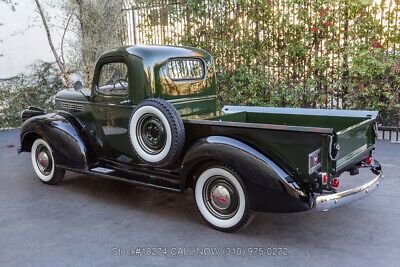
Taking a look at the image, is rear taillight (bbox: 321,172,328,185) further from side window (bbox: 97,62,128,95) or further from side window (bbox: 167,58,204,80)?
side window (bbox: 97,62,128,95)

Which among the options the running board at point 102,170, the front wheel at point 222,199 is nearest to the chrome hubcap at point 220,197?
the front wheel at point 222,199

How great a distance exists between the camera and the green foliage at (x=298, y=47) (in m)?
7.33

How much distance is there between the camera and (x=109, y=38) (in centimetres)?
1073

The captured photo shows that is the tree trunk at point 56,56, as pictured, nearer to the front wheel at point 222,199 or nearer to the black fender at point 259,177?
the front wheel at point 222,199

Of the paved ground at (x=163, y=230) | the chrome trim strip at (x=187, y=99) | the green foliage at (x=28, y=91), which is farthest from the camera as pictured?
the green foliage at (x=28, y=91)

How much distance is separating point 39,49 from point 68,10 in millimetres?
1495

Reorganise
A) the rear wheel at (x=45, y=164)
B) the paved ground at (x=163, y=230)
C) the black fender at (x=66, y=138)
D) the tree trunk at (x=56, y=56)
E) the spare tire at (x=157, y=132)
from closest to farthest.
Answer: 1. the paved ground at (x=163, y=230)
2. the spare tire at (x=157, y=132)
3. the black fender at (x=66, y=138)
4. the rear wheel at (x=45, y=164)
5. the tree trunk at (x=56, y=56)

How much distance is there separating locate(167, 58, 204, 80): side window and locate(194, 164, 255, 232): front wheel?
4.47 feet

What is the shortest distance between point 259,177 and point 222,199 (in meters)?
0.52

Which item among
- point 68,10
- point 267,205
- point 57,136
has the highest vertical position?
point 68,10

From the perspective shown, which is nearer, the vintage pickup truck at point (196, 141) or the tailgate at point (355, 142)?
the vintage pickup truck at point (196, 141)

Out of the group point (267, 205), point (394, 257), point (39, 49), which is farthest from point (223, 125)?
point (39, 49)

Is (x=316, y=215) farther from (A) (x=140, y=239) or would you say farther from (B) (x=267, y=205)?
(A) (x=140, y=239)

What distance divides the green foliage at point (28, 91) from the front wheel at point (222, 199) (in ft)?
27.6
